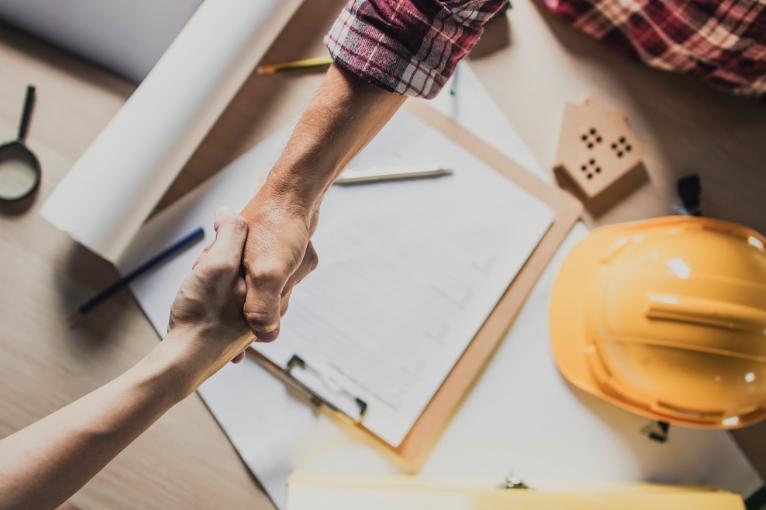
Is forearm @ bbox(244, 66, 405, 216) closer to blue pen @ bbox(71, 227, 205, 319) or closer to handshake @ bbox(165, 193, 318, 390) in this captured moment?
handshake @ bbox(165, 193, 318, 390)

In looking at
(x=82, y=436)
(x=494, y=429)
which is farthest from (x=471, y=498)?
(x=82, y=436)

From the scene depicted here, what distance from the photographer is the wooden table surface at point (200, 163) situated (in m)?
0.66

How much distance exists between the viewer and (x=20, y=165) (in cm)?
69

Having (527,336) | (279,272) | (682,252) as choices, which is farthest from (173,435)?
(682,252)

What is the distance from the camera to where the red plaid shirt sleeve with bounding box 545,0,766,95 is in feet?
2.14

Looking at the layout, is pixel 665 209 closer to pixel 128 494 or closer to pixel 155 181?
pixel 155 181

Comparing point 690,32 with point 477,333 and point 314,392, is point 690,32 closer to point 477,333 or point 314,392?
point 477,333

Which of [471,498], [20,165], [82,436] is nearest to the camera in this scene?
[82,436]

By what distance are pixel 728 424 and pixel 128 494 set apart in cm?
64

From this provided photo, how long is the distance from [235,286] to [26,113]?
357 mm

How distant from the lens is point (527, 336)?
704 mm

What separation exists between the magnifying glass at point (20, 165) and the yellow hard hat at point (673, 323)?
61 cm

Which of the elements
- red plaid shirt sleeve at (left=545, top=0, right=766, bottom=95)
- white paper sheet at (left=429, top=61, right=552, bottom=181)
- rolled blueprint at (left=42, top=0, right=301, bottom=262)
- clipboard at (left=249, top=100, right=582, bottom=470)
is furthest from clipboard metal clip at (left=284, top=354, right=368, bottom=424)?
red plaid shirt sleeve at (left=545, top=0, right=766, bottom=95)

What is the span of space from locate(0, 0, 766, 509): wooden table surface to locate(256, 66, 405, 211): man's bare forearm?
171 mm
